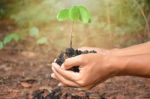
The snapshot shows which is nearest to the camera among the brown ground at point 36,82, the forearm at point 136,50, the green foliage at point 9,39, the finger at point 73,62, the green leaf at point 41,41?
the finger at point 73,62

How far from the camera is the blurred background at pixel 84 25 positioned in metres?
4.13

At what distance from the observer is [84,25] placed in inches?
165

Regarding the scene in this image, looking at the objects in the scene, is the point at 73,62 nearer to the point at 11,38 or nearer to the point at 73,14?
the point at 73,14

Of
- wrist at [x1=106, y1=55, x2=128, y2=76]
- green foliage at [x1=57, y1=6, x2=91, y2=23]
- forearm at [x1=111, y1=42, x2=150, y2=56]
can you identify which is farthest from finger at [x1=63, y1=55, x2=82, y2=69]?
green foliage at [x1=57, y1=6, x2=91, y2=23]

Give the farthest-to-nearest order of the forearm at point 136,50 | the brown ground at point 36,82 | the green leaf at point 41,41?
the green leaf at point 41,41 < the brown ground at point 36,82 < the forearm at point 136,50

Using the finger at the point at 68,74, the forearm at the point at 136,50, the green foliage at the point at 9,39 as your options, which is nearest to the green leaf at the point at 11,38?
the green foliage at the point at 9,39

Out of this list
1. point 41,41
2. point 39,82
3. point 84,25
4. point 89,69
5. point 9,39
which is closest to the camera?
point 89,69


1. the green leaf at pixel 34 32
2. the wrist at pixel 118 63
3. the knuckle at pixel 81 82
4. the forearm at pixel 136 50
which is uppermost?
the green leaf at pixel 34 32

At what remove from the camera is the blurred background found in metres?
4.13

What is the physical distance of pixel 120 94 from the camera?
103 inches

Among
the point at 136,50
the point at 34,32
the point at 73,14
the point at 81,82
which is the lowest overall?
the point at 81,82

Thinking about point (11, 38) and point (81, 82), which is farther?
point (11, 38)

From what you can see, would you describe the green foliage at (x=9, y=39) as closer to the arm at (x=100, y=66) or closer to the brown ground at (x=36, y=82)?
the brown ground at (x=36, y=82)

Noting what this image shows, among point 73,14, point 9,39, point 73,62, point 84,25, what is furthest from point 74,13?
point 84,25
